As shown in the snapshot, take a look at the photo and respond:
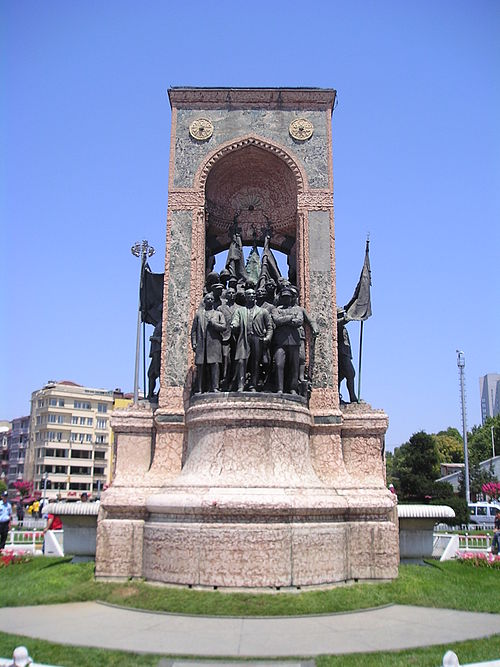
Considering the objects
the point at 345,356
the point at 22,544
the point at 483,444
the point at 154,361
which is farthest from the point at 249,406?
the point at 483,444

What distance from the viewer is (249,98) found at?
53.2ft

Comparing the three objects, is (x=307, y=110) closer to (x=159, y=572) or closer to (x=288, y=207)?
(x=288, y=207)

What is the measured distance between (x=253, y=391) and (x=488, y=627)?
5.88 m

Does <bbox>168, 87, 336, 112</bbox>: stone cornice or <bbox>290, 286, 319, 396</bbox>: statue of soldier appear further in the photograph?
<bbox>168, 87, 336, 112</bbox>: stone cornice

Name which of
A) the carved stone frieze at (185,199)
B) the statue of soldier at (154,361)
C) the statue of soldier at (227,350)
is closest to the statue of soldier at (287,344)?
the statue of soldier at (227,350)

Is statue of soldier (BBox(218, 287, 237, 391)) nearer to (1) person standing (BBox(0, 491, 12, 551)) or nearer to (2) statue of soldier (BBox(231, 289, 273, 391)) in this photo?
(2) statue of soldier (BBox(231, 289, 273, 391))

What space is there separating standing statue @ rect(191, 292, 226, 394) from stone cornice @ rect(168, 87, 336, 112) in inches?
231

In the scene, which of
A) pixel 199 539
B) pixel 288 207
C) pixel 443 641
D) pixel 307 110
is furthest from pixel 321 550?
pixel 307 110

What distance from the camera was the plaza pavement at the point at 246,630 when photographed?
300 inches

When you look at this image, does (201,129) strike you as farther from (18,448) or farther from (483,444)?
(18,448)

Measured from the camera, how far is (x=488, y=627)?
8.74 m

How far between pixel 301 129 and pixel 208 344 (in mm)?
6324

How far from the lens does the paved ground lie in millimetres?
7637

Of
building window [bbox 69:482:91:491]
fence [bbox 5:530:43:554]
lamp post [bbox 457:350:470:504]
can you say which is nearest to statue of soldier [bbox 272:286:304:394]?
fence [bbox 5:530:43:554]
